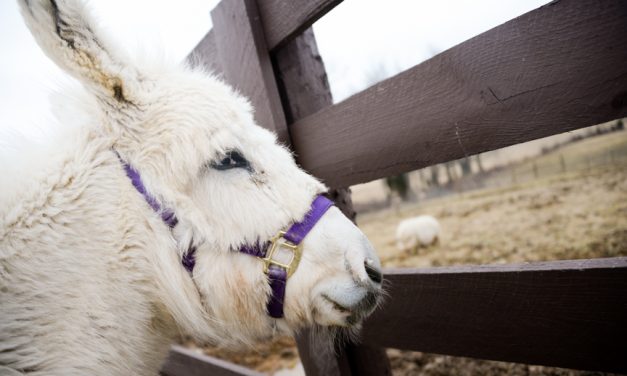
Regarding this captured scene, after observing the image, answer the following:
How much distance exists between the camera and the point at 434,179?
24984 mm

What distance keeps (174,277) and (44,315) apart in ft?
1.40

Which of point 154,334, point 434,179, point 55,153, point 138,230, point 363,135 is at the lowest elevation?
point 434,179

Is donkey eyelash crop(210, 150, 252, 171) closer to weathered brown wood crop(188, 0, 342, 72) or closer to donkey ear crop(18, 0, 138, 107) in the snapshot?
donkey ear crop(18, 0, 138, 107)

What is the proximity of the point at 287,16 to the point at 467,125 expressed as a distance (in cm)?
105

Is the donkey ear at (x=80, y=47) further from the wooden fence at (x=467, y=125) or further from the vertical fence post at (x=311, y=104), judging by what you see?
the vertical fence post at (x=311, y=104)

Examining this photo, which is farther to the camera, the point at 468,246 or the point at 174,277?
the point at 468,246

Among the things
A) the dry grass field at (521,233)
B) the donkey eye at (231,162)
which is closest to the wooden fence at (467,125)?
the donkey eye at (231,162)

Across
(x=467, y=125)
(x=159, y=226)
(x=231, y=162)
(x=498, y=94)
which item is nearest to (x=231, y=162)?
(x=231, y=162)

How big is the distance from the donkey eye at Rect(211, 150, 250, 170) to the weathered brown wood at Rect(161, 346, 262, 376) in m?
1.58

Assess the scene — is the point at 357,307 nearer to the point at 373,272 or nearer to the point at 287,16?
the point at 373,272

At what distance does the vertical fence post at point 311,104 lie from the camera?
1.85 metres

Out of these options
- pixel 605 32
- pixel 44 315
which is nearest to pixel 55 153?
pixel 44 315

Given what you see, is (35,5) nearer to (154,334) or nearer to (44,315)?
(44,315)

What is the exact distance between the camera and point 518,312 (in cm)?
126
